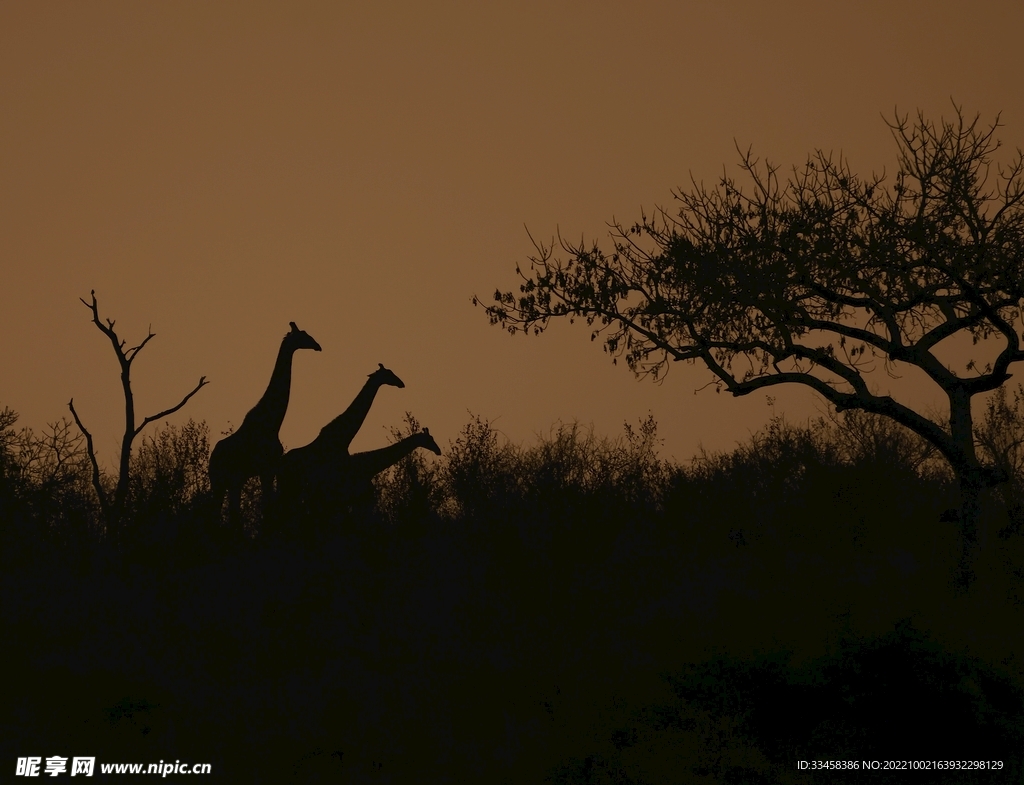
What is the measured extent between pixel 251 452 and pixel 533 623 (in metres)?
6.62

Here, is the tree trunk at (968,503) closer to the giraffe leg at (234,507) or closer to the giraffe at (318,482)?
the giraffe at (318,482)

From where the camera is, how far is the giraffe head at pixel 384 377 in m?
22.1

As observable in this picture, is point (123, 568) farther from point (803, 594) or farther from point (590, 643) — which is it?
point (803, 594)

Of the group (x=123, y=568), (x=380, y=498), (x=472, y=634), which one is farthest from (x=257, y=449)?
(x=472, y=634)

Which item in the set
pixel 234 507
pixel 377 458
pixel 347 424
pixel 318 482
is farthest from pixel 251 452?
pixel 377 458

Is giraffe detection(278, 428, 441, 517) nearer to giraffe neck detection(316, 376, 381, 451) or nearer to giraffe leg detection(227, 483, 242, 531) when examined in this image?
giraffe neck detection(316, 376, 381, 451)

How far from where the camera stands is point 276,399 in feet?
68.5

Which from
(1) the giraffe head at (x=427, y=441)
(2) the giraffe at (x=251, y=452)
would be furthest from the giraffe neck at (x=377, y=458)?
(2) the giraffe at (x=251, y=452)

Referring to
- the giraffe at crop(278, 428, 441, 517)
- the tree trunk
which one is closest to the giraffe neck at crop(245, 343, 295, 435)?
the giraffe at crop(278, 428, 441, 517)

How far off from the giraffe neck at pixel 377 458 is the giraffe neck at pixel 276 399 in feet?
5.05

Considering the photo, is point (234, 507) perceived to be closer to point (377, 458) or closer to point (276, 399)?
point (276, 399)

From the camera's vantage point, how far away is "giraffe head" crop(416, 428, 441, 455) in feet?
73.2

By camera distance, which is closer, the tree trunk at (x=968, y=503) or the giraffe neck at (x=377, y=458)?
the tree trunk at (x=968, y=503)

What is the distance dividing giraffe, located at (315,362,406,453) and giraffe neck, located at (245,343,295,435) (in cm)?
79
